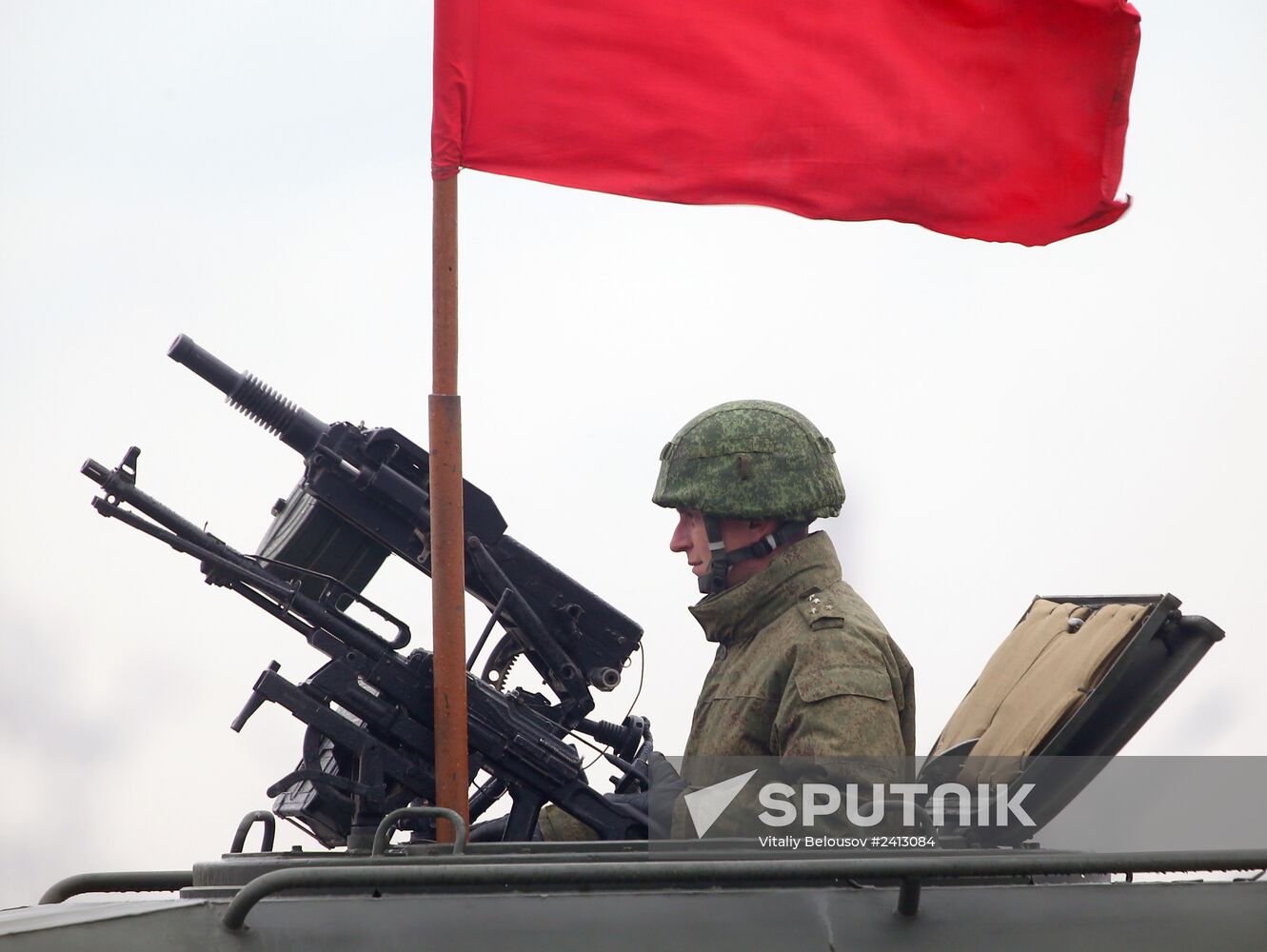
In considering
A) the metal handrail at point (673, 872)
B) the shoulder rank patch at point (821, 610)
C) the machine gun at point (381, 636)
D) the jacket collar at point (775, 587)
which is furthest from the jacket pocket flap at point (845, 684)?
the metal handrail at point (673, 872)

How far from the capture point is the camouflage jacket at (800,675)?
3662mm

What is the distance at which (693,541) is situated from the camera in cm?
426

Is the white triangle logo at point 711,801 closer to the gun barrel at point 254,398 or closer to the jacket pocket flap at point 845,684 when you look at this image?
the jacket pocket flap at point 845,684

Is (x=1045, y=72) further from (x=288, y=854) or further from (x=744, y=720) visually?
(x=288, y=854)

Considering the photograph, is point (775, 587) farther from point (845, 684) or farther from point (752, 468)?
point (845, 684)

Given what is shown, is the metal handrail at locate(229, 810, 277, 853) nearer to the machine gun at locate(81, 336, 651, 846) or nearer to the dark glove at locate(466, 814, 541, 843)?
the machine gun at locate(81, 336, 651, 846)

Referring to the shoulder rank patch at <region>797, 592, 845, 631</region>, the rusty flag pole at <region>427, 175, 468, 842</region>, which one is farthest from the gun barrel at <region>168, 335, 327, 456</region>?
the shoulder rank patch at <region>797, 592, 845, 631</region>

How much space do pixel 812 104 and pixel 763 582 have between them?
4.33 feet

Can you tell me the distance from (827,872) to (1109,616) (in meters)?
1.43

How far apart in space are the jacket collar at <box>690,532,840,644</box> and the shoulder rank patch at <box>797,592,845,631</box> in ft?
0.16

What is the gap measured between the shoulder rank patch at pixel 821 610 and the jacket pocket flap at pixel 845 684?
0.16 meters

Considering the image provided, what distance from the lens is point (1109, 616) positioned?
12.2ft

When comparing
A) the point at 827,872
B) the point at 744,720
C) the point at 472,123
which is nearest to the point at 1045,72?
the point at 472,123

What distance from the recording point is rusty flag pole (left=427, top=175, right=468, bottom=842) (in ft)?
11.8
